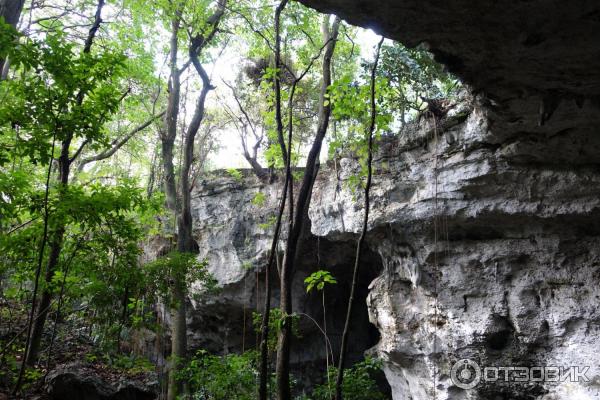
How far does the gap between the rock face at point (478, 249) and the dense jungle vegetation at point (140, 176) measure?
0.66m

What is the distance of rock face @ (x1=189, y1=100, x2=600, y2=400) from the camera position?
616cm

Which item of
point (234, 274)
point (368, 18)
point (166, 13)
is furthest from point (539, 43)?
point (234, 274)

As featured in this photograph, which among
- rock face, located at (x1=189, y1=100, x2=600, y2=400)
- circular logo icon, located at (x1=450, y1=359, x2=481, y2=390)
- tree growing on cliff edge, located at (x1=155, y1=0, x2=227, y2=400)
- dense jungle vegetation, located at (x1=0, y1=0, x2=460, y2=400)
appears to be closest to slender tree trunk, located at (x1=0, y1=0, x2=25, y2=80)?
dense jungle vegetation, located at (x1=0, y1=0, x2=460, y2=400)

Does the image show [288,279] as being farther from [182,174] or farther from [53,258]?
[182,174]

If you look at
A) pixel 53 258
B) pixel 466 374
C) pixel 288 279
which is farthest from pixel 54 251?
pixel 466 374

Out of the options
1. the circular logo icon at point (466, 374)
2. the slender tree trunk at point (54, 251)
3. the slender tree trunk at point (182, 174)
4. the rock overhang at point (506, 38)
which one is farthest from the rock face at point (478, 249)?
Answer: the slender tree trunk at point (54, 251)

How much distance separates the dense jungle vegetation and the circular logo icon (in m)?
1.50

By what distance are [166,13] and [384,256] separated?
6.58 metres

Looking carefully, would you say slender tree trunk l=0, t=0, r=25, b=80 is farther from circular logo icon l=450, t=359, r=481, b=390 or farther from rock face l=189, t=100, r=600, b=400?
circular logo icon l=450, t=359, r=481, b=390

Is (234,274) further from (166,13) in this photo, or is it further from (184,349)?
(166,13)

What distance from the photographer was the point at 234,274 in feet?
36.4

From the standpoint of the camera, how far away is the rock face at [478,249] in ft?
20.2

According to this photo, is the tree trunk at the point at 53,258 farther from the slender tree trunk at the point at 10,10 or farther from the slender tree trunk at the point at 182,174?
the slender tree trunk at the point at 182,174

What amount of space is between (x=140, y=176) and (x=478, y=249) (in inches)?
260
